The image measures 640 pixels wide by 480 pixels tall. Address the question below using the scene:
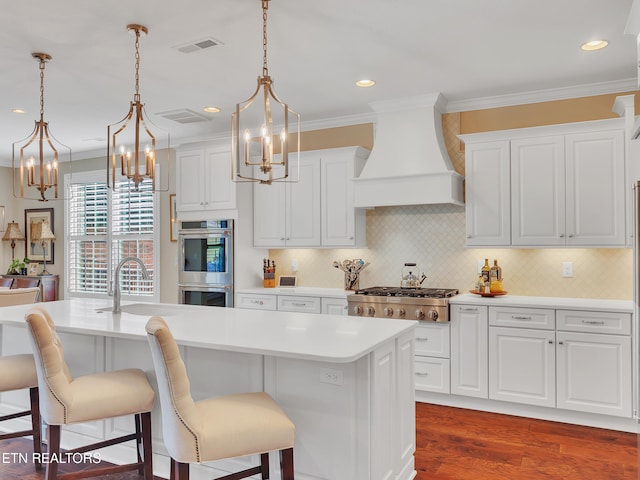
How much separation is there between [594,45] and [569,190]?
112 centimetres

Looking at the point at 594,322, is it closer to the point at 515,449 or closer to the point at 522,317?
the point at 522,317

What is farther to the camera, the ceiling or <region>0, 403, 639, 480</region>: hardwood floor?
<region>0, 403, 639, 480</region>: hardwood floor

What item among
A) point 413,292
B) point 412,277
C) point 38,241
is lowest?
point 413,292

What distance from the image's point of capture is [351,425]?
2213 mm

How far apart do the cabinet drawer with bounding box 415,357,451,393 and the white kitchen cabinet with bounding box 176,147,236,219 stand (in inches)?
96.1

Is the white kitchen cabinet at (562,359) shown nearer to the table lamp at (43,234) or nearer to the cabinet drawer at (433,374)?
the cabinet drawer at (433,374)

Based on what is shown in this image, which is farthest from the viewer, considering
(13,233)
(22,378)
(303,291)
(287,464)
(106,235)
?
(13,233)

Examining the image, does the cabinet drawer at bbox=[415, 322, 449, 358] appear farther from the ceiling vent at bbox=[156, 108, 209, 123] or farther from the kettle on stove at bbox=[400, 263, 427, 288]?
the ceiling vent at bbox=[156, 108, 209, 123]

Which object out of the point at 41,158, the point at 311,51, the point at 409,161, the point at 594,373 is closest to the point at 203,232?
the point at 41,158

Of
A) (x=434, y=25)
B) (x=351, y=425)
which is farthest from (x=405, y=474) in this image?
(x=434, y=25)

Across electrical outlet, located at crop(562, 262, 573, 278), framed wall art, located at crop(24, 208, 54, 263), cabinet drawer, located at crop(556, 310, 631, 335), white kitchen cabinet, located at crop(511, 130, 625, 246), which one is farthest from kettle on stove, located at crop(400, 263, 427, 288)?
framed wall art, located at crop(24, 208, 54, 263)

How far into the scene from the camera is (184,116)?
5.00m

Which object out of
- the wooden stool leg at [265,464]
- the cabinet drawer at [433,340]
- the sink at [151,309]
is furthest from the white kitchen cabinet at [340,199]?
the wooden stool leg at [265,464]

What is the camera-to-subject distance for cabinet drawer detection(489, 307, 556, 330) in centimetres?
377
